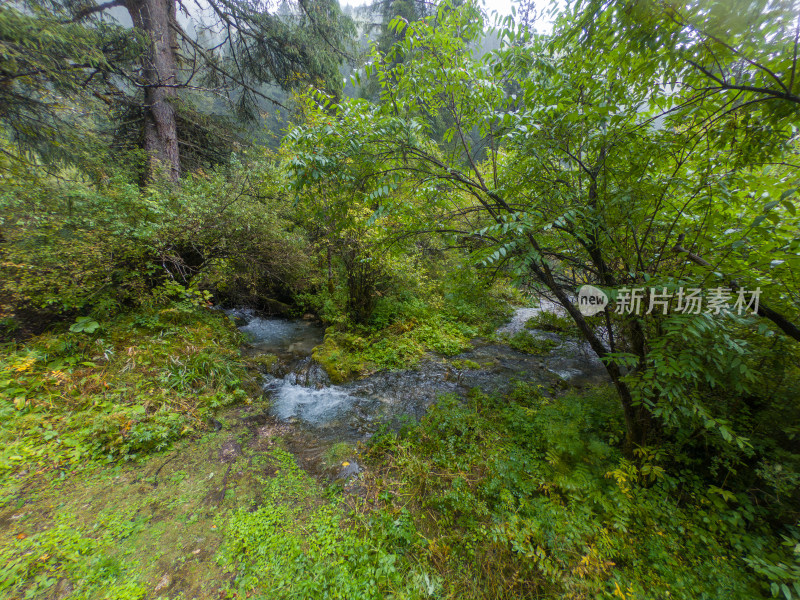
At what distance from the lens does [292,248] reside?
736 centimetres

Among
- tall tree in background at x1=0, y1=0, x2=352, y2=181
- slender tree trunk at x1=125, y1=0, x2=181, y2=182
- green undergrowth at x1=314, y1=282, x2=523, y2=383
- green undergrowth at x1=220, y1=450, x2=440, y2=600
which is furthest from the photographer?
slender tree trunk at x1=125, y1=0, x2=181, y2=182

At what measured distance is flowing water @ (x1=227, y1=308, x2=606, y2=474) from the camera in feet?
14.8

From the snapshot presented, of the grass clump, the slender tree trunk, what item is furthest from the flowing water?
the slender tree trunk

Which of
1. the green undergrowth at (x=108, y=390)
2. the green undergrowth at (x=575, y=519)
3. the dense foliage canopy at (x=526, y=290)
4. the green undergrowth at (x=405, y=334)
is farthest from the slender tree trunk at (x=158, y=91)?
the green undergrowth at (x=575, y=519)

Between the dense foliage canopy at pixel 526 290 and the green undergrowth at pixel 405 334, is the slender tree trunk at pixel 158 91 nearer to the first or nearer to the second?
the dense foliage canopy at pixel 526 290

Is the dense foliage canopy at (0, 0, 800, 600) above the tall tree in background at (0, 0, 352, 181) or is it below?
below

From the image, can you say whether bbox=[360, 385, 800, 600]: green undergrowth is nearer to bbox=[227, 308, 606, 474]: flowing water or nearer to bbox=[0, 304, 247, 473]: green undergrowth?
bbox=[227, 308, 606, 474]: flowing water

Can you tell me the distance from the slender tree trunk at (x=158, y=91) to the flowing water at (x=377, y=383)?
5.39 meters

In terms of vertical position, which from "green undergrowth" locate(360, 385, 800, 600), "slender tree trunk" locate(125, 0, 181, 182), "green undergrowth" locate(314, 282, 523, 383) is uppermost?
"slender tree trunk" locate(125, 0, 181, 182)

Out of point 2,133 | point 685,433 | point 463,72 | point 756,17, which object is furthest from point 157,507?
point 2,133

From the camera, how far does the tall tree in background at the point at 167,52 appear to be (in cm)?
417

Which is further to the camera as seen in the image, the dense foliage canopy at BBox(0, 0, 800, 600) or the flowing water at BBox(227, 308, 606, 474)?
the flowing water at BBox(227, 308, 606, 474)

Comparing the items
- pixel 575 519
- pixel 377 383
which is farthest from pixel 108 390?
pixel 575 519

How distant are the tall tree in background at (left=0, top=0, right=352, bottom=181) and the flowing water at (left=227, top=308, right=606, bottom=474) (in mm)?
5684
